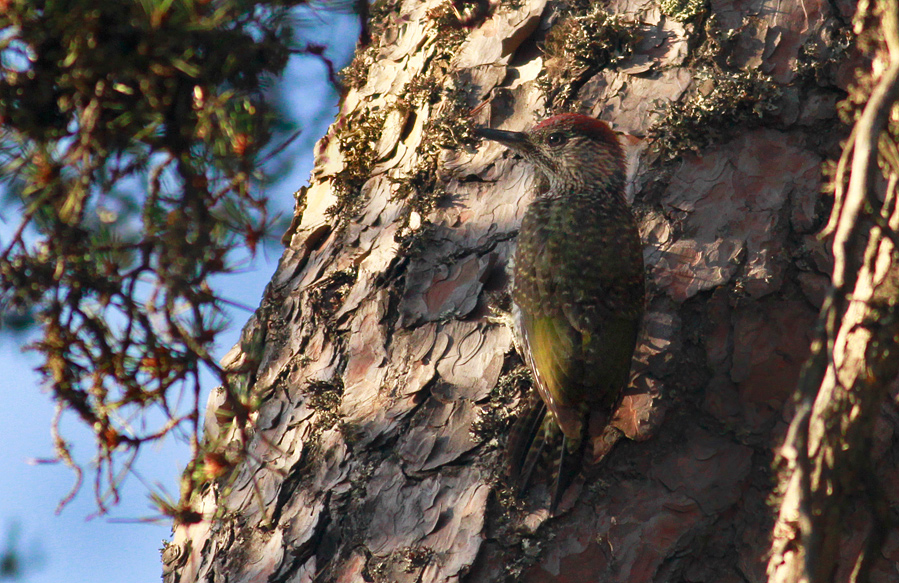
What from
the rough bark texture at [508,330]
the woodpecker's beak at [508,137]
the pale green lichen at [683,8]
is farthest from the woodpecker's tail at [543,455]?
the pale green lichen at [683,8]

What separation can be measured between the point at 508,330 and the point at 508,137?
2.78 ft

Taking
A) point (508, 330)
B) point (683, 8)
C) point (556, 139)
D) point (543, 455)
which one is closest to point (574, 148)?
point (556, 139)

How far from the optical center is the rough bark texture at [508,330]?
8.90ft

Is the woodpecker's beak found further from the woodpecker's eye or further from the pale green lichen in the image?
the pale green lichen

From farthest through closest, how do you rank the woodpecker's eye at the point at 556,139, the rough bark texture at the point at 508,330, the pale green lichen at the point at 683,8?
the woodpecker's eye at the point at 556,139 → the pale green lichen at the point at 683,8 → the rough bark texture at the point at 508,330

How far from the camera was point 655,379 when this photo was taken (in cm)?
286

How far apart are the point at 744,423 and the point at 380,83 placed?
2.27 metres

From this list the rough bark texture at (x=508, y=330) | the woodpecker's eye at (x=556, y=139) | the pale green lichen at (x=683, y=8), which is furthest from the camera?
the woodpecker's eye at (x=556, y=139)

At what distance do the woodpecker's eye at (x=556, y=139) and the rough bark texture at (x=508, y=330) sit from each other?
125 millimetres

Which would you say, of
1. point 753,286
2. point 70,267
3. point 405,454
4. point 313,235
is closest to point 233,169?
point 70,267

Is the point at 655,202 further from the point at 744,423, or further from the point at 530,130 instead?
the point at 744,423

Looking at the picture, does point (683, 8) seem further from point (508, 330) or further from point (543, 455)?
point (543, 455)

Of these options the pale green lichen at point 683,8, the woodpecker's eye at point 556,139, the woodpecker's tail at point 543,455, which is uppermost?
the woodpecker's eye at point 556,139

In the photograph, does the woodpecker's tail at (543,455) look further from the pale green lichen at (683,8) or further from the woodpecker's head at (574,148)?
the pale green lichen at (683,8)
